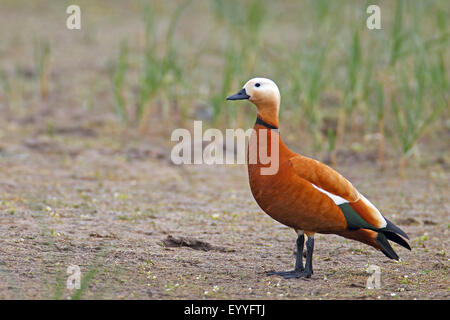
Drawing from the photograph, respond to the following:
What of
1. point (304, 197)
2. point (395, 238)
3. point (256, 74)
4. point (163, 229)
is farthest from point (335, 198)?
point (256, 74)

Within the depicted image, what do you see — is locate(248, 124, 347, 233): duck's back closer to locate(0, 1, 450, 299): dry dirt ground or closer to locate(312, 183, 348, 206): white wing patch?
locate(312, 183, 348, 206): white wing patch

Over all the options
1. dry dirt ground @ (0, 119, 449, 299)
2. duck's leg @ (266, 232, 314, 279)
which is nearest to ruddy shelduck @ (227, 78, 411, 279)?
duck's leg @ (266, 232, 314, 279)

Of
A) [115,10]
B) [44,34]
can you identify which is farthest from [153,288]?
[115,10]

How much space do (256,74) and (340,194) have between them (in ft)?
12.9

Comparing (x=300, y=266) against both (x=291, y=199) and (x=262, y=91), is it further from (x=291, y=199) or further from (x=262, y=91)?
(x=262, y=91)

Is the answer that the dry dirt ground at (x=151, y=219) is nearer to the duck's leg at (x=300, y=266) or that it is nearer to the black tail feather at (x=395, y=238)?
the duck's leg at (x=300, y=266)

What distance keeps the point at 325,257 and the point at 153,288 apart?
1273 millimetres

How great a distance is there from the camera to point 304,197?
3.61m

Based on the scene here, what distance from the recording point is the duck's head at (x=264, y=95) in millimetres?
3721

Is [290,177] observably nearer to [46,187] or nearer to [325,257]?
[325,257]

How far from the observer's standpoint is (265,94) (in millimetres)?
3725

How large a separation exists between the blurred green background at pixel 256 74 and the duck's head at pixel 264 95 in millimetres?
2348

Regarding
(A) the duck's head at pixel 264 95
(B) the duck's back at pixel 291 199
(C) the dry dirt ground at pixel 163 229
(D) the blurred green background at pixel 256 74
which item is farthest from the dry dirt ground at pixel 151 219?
(A) the duck's head at pixel 264 95

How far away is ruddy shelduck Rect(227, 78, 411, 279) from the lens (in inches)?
142
